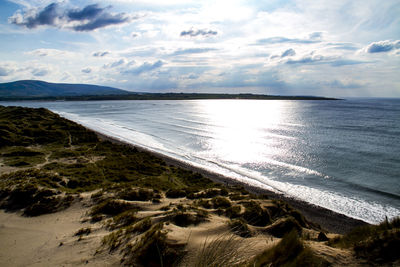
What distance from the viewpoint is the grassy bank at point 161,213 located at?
5.34m

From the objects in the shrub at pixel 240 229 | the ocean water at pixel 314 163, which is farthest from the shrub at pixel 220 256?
the ocean water at pixel 314 163

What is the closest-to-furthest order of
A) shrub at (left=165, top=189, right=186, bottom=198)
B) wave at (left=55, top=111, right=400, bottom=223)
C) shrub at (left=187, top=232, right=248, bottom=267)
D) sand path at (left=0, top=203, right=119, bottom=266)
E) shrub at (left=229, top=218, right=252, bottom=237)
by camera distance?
shrub at (left=187, top=232, right=248, bottom=267), sand path at (left=0, top=203, right=119, bottom=266), shrub at (left=229, top=218, right=252, bottom=237), shrub at (left=165, top=189, right=186, bottom=198), wave at (left=55, top=111, right=400, bottom=223)

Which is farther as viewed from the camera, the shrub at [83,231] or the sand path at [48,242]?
the shrub at [83,231]

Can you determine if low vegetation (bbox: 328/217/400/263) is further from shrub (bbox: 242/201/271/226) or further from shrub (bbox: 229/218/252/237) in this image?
shrub (bbox: 242/201/271/226)

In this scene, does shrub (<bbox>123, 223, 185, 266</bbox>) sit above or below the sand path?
above

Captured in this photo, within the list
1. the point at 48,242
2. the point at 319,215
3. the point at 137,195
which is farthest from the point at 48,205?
the point at 319,215

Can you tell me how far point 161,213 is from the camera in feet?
36.5

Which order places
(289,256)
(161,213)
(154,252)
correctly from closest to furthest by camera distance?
(289,256) < (154,252) < (161,213)

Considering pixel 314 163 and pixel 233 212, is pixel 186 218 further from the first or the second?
pixel 314 163

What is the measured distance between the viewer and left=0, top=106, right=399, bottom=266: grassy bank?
17.5 ft

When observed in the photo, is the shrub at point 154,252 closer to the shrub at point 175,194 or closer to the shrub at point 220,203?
the shrub at point 220,203

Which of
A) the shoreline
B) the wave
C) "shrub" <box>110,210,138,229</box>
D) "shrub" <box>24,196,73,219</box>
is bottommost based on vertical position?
the shoreline

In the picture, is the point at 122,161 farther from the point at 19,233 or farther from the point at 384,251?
the point at 384,251

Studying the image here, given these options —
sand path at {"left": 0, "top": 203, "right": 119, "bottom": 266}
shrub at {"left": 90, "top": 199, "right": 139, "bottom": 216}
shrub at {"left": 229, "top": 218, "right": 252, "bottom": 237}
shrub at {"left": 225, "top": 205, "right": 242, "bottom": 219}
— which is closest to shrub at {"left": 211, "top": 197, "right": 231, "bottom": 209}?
shrub at {"left": 225, "top": 205, "right": 242, "bottom": 219}
